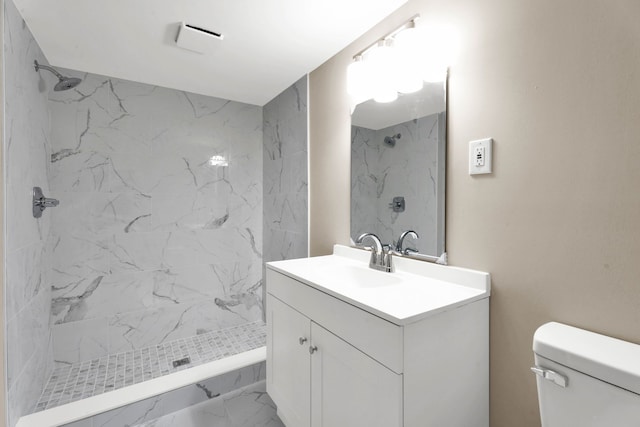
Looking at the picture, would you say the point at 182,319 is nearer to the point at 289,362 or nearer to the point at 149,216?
the point at 149,216

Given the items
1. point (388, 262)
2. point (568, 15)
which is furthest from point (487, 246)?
point (568, 15)

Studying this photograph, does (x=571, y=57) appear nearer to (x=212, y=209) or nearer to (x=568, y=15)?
(x=568, y=15)

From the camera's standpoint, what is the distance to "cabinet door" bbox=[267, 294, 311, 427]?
120cm

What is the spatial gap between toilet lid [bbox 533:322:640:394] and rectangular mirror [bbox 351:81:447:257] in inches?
18.4

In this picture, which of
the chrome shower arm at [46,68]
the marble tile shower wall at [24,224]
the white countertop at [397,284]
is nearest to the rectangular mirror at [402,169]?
the white countertop at [397,284]

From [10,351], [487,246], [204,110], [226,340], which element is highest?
[204,110]

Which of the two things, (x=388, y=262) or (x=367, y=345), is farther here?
(x=388, y=262)

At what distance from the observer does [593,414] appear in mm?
671

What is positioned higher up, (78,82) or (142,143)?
(78,82)

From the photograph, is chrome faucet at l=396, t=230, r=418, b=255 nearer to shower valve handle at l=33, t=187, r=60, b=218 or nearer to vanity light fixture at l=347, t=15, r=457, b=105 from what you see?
vanity light fixture at l=347, t=15, r=457, b=105

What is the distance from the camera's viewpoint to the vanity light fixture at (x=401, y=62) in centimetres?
118

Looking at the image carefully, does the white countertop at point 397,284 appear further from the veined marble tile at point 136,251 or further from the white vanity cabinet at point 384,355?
the veined marble tile at point 136,251

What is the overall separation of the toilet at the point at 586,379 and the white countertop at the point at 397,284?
245 millimetres

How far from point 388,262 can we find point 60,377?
83.1 inches
